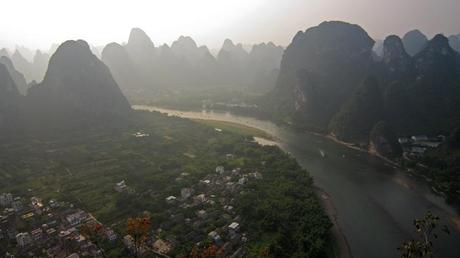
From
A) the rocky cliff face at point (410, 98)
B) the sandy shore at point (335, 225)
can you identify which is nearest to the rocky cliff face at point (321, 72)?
the rocky cliff face at point (410, 98)

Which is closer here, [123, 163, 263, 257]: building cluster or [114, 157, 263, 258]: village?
[114, 157, 263, 258]: village

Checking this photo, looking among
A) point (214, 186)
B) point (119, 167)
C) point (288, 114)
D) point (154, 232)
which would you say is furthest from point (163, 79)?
point (154, 232)

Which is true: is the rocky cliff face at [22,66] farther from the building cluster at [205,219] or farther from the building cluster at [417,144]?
the building cluster at [417,144]

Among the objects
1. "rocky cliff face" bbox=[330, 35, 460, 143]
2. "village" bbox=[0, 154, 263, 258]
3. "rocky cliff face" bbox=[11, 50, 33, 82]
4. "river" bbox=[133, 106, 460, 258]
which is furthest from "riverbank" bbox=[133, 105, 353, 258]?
"rocky cliff face" bbox=[11, 50, 33, 82]

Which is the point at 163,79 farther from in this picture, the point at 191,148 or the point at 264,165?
the point at 264,165

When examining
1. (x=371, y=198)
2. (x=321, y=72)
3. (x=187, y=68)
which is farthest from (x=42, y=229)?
(x=187, y=68)

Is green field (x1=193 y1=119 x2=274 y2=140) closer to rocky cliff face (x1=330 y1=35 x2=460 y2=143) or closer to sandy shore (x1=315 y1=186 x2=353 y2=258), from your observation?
rocky cliff face (x1=330 y1=35 x2=460 y2=143)

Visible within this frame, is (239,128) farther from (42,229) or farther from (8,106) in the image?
(42,229)
